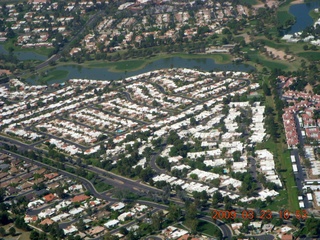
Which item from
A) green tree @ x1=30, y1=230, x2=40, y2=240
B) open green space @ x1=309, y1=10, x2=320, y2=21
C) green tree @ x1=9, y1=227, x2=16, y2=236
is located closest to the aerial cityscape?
green tree @ x1=9, y1=227, x2=16, y2=236

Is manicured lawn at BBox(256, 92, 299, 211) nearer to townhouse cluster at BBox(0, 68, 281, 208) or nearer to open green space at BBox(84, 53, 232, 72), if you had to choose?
townhouse cluster at BBox(0, 68, 281, 208)

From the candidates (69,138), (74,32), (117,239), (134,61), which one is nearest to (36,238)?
(117,239)

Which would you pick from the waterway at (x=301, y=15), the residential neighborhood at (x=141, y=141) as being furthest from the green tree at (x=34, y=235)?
the waterway at (x=301, y=15)
